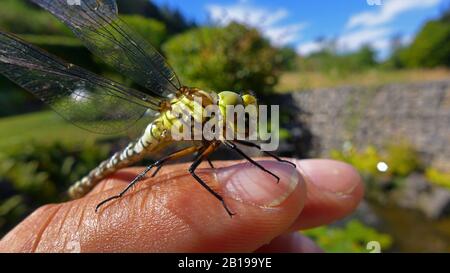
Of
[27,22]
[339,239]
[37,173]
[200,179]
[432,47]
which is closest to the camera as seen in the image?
[200,179]

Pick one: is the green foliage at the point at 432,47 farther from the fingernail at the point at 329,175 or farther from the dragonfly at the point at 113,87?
the dragonfly at the point at 113,87

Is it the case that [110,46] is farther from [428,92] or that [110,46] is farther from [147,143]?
[428,92]

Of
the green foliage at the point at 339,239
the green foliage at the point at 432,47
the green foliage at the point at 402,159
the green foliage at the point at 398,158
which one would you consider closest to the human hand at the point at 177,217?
the green foliage at the point at 339,239

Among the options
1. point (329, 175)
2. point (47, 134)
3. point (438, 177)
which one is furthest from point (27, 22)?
point (329, 175)

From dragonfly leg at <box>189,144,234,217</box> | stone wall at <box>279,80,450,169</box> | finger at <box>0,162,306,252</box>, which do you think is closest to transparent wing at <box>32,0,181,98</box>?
dragonfly leg at <box>189,144,234,217</box>

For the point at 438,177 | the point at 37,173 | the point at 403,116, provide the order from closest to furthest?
the point at 37,173 < the point at 438,177 < the point at 403,116

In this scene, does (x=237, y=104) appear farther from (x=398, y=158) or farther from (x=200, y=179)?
(x=398, y=158)
